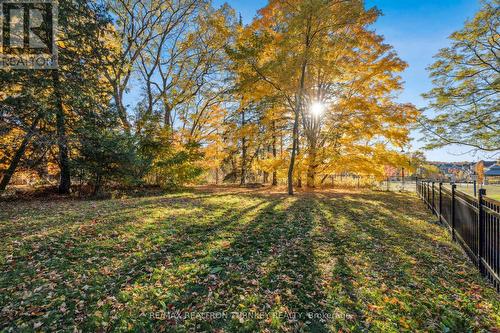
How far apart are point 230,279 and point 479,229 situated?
3961mm

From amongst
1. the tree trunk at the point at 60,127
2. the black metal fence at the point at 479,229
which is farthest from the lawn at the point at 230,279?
the tree trunk at the point at 60,127

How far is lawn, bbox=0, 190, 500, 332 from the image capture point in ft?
8.36

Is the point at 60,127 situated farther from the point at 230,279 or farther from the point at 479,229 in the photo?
the point at 479,229

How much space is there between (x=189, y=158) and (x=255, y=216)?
24.5 ft

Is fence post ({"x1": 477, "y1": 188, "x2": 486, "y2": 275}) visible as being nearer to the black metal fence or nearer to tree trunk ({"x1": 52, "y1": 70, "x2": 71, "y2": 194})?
the black metal fence

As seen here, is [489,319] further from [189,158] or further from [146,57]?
[146,57]

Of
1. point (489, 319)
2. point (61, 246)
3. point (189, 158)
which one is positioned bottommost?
point (489, 319)

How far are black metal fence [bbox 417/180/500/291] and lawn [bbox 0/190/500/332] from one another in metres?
0.22

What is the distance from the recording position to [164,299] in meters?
2.89

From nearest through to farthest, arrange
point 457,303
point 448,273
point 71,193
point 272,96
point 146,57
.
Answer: point 457,303 → point 448,273 → point 71,193 → point 272,96 → point 146,57

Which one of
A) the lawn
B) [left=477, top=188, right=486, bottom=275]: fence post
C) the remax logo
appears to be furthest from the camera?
the remax logo

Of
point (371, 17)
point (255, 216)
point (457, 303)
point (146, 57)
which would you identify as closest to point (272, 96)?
point (371, 17)

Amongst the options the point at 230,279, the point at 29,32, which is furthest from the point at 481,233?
the point at 29,32

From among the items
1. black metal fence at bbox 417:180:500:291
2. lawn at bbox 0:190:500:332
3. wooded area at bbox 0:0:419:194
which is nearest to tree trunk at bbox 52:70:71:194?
wooded area at bbox 0:0:419:194
